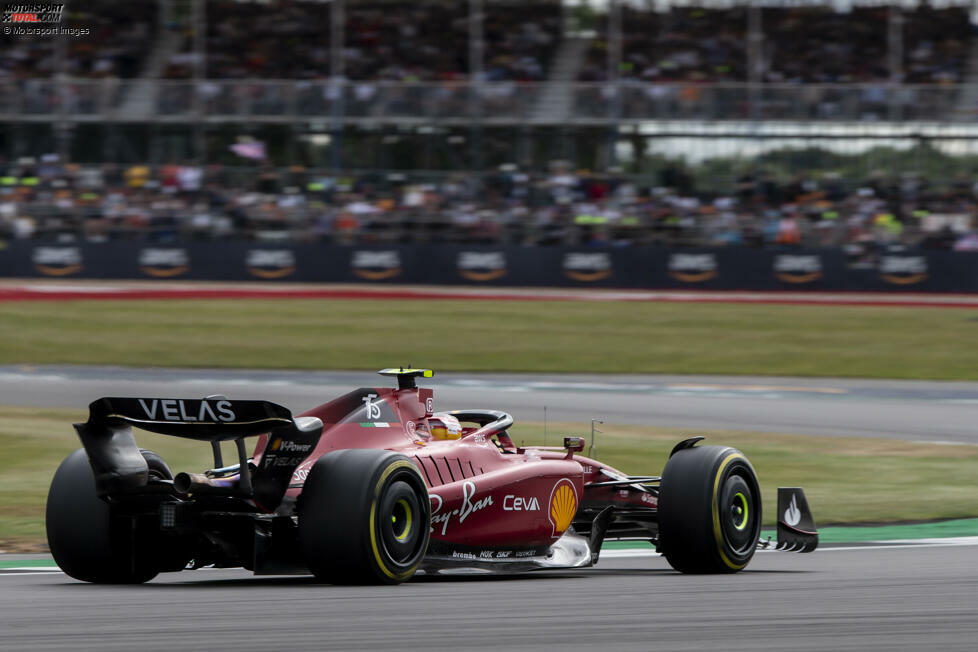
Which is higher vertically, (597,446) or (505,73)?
(505,73)

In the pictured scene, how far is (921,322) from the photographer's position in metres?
29.7

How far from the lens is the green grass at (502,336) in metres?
25.0

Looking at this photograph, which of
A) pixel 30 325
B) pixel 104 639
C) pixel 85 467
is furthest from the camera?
pixel 30 325

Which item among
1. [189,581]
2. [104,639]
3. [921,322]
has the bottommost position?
[921,322]

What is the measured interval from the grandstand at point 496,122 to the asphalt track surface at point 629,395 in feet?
39.7

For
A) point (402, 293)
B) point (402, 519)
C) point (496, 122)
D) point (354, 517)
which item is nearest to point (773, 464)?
point (402, 519)

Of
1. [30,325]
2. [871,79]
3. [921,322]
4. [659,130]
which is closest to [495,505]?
[30,325]

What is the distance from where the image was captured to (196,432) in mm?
6906

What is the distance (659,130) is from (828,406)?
69.8ft

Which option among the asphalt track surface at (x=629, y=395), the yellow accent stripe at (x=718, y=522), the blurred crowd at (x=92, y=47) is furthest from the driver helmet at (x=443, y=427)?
the blurred crowd at (x=92, y=47)

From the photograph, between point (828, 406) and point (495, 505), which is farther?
point (828, 406)

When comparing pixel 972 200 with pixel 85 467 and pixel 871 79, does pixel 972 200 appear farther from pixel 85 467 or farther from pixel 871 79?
pixel 85 467

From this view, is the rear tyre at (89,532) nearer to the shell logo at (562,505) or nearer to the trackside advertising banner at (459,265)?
the shell logo at (562,505)

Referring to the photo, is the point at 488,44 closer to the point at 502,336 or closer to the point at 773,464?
the point at 502,336
